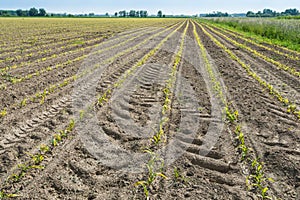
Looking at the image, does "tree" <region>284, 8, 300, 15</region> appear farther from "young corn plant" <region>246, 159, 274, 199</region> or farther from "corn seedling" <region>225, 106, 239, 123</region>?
"young corn plant" <region>246, 159, 274, 199</region>

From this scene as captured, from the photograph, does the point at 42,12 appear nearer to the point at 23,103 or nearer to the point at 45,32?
the point at 45,32

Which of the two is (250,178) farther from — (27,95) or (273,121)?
(27,95)

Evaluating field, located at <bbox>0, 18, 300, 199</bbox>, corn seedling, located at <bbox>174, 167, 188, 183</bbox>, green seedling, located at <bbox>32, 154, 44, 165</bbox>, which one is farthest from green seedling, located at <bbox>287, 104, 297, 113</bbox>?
green seedling, located at <bbox>32, 154, 44, 165</bbox>

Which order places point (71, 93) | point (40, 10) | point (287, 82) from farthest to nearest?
point (40, 10)
point (287, 82)
point (71, 93)

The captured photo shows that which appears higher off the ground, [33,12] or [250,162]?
[33,12]

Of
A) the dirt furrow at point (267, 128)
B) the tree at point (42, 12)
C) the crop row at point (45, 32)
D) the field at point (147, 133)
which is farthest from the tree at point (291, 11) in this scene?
the dirt furrow at point (267, 128)

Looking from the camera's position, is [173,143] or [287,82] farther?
[287,82]

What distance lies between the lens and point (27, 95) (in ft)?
20.6

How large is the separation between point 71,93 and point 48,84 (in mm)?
1089

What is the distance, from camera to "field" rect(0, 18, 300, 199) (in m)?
3.33

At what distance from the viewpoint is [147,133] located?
15.4 ft

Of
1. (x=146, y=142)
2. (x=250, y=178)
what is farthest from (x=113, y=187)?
(x=250, y=178)

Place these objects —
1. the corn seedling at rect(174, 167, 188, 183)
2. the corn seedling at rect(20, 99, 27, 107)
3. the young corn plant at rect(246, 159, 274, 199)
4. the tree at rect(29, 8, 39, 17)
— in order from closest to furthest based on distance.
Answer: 1. the young corn plant at rect(246, 159, 274, 199)
2. the corn seedling at rect(174, 167, 188, 183)
3. the corn seedling at rect(20, 99, 27, 107)
4. the tree at rect(29, 8, 39, 17)

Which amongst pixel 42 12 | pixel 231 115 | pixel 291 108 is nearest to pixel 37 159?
pixel 231 115
